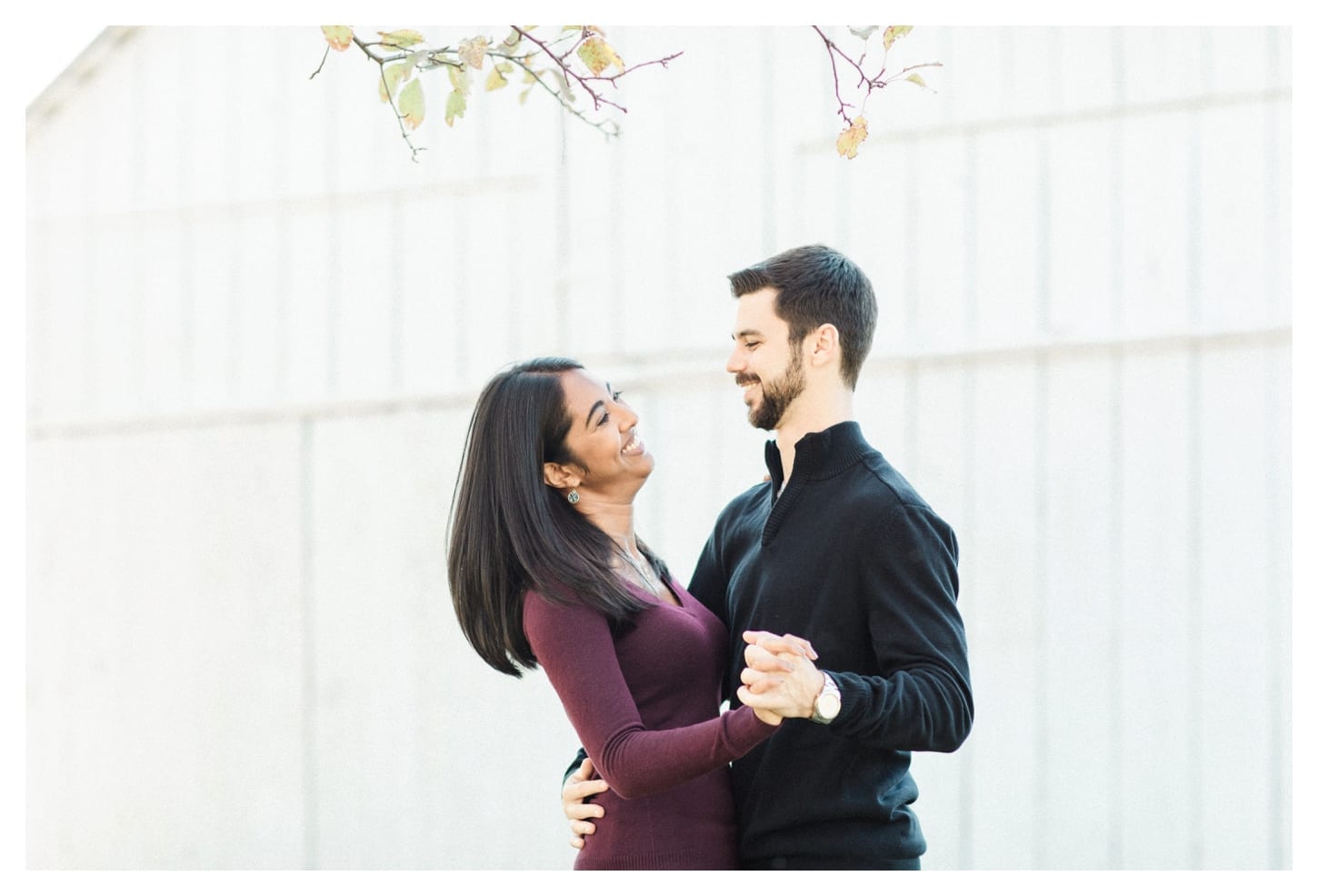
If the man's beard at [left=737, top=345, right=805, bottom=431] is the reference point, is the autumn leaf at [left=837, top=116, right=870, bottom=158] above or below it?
above

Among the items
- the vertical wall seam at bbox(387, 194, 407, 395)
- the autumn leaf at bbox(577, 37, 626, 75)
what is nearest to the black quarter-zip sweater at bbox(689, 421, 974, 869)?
the autumn leaf at bbox(577, 37, 626, 75)

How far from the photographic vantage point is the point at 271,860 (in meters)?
4.38

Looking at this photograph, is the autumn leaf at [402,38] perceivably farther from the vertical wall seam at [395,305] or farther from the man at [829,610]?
the vertical wall seam at [395,305]

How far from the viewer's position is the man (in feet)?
6.68

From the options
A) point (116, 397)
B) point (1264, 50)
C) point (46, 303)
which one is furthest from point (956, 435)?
point (46, 303)

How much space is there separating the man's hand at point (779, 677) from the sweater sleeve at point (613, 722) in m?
0.06

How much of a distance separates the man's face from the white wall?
144 centimetres

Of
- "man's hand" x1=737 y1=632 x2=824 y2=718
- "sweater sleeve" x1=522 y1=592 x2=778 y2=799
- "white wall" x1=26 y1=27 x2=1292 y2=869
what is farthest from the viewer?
"white wall" x1=26 y1=27 x2=1292 y2=869

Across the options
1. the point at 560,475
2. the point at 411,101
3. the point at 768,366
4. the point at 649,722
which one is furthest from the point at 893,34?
the point at 649,722

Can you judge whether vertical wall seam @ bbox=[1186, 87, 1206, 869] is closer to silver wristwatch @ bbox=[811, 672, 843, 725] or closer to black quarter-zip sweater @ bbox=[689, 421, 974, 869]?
black quarter-zip sweater @ bbox=[689, 421, 974, 869]

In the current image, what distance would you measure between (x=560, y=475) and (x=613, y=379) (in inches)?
67.0

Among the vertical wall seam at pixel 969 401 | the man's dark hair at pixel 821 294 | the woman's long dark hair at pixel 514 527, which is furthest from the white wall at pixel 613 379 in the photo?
the woman's long dark hair at pixel 514 527

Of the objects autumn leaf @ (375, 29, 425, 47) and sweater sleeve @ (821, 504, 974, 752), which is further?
autumn leaf @ (375, 29, 425, 47)

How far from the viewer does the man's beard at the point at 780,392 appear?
2.35 meters
